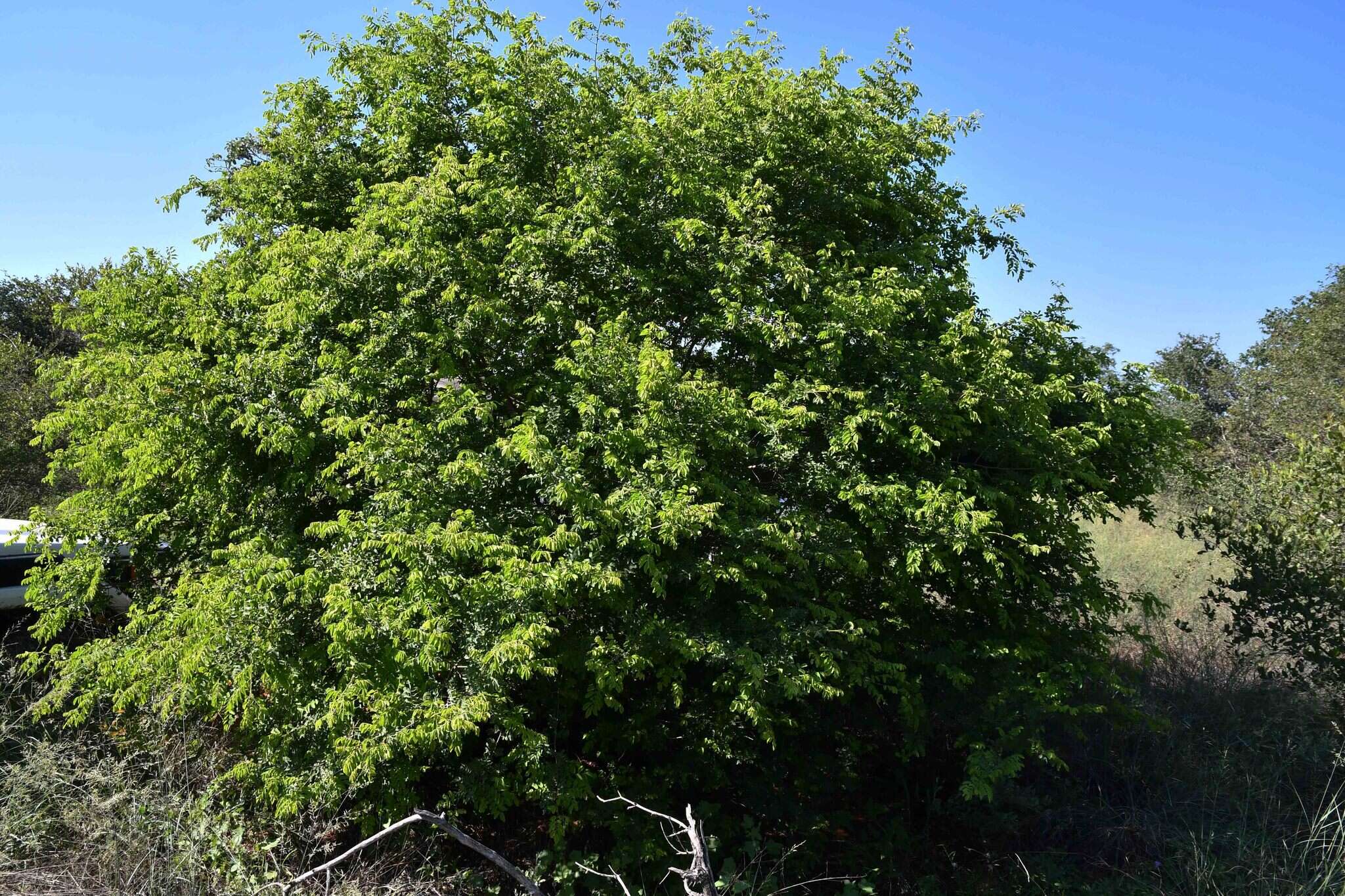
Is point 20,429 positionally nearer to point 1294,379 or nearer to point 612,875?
point 612,875

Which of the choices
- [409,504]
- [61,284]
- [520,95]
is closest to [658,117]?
[520,95]

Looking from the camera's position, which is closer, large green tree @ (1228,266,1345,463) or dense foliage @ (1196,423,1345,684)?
dense foliage @ (1196,423,1345,684)

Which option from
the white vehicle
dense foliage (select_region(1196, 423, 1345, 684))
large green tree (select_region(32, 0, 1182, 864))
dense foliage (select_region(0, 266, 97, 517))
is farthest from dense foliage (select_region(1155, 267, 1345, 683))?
dense foliage (select_region(0, 266, 97, 517))

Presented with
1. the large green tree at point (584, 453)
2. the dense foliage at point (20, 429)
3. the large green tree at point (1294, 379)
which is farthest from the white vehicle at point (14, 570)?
the large green tree at point (1294, 379)

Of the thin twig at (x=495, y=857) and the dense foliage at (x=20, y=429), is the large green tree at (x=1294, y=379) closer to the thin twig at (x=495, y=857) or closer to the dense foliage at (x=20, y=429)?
the thin twig at (x=495, y=857)

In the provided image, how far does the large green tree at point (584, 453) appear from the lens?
5.30 metres

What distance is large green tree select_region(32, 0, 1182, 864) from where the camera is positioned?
17.4 ft

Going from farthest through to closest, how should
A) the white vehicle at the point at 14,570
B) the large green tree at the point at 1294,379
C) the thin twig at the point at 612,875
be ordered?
the large green tree at the point at 1294,379 → the white vehicle at the point at 14,570 → the thin twig at the point at 612,875

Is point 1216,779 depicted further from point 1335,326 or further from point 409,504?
point 1335,326

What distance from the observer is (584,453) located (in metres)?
5.82

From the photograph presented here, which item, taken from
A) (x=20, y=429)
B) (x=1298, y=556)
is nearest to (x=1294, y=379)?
(x=1298, y=556)

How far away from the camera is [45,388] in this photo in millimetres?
14781

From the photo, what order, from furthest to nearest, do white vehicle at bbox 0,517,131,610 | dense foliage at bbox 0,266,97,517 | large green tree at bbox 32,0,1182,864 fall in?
dense foliage at bbox 0,266,97,517 < white vehicle at bbox 0,517,131,610 < large green tree at bbox 32,0,1182,864

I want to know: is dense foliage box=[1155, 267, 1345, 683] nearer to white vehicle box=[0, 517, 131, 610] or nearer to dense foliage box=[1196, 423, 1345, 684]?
dense foliage box=[1196, 423, 1345, 684]
